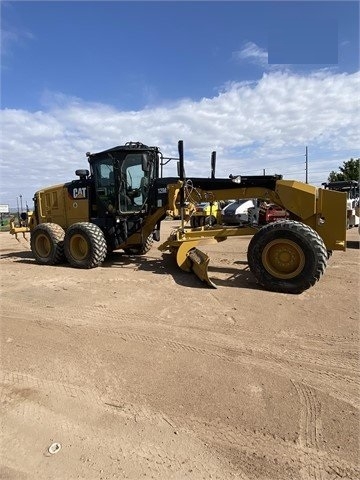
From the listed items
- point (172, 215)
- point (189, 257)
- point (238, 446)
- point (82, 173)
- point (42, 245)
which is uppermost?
point (82, 173)

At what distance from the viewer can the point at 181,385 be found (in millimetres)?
3484

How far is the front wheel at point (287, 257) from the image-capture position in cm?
634

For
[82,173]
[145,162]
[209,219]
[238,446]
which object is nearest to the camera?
[238,446]

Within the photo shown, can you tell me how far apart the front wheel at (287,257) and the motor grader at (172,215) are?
0.02m

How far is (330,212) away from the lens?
694 cm

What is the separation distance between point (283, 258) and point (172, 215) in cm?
298

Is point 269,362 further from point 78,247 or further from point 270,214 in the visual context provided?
point 270,214

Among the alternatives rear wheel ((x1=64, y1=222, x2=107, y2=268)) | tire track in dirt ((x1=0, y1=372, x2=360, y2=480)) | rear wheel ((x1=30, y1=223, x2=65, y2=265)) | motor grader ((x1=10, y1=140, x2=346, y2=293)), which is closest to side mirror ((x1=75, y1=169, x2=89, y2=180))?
motor grader ((x1=10, y1=140, x2=346, y2=293))

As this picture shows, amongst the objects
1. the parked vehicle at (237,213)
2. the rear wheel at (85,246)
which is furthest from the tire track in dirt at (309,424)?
the parked vehicle at (237,213)

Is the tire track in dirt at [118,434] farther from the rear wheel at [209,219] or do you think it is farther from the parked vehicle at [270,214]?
the parked vehicle at [270,214]

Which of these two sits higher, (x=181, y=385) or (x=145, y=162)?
(x=145, y=162)

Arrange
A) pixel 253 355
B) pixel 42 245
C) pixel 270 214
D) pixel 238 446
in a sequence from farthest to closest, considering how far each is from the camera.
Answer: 1. pixel 270 214
2. pixel 42 245
3. pixel 253 355
4. pixel 238 446

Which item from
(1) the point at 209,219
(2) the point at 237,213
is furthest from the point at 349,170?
(1) the point at 209,219

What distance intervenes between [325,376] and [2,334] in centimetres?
378
